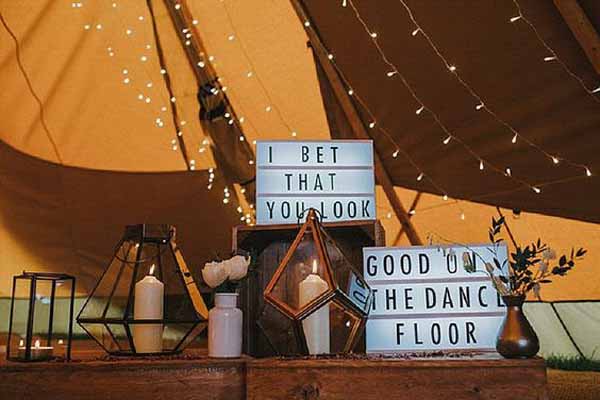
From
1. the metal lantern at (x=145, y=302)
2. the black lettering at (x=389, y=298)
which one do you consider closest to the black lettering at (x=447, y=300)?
the black lettering at (x=389, y=298)

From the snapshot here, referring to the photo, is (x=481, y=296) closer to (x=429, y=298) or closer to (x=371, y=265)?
(x=429, y=298)

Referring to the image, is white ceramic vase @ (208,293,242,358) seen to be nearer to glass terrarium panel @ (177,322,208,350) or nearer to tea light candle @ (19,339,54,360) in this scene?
glass terrarium panel @ (177,322,208,350)

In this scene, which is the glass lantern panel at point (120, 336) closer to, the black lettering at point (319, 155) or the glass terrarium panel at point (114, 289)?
the glass terrarium panel at point (114, 289)

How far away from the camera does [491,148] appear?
2.54 metres

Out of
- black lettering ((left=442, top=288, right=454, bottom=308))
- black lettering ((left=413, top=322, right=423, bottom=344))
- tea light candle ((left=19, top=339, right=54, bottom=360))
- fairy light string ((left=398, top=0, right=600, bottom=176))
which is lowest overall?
tea light candle ((left=19, top=339, right=54, bottom=360))

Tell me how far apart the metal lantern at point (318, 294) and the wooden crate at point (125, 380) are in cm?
15

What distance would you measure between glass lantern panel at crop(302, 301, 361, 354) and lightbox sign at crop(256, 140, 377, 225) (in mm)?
268

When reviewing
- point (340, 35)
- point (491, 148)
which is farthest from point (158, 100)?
point (491, 148)

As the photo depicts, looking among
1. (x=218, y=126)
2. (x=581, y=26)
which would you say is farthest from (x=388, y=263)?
(x=218, y=126)

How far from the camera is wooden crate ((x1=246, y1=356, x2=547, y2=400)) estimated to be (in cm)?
108

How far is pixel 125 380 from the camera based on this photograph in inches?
45.5

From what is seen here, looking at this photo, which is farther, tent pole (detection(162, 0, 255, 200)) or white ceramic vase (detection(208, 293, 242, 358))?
tent pole (detection(162, 0, 255, 200))

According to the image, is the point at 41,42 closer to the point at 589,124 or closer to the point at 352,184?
the point at 352,184

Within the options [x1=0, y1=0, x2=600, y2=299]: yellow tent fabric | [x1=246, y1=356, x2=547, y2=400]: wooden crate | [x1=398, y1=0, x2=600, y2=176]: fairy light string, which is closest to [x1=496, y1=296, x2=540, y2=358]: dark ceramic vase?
[x1=246, y1=356, x2=547, y2=400]: wooden crate
